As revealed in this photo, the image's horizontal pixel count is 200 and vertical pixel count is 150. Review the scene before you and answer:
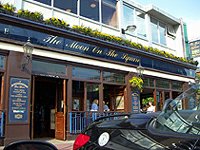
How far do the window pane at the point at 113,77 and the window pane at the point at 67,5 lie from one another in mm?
3193

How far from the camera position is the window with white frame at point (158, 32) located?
50.0ft

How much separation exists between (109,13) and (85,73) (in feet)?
12.9

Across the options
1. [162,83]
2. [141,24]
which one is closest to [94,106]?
[162,83]

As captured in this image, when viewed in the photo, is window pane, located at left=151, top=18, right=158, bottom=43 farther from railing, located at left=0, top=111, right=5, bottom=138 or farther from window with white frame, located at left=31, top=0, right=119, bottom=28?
railing, located at left=0, top=111, right=5, bottom=138

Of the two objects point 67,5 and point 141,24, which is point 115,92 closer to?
point 141,24

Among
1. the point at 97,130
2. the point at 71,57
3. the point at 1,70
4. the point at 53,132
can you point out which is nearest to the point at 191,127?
the point at 97,130

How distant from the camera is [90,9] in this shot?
39.1 ft

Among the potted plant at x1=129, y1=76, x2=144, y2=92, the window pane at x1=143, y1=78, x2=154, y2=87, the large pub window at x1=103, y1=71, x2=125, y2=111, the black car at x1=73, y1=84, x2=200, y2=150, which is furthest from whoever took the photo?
the window pane at x1=143, y1=78, x2=154, y2=87

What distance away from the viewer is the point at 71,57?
394 inches

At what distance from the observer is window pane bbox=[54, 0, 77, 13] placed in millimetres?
10695

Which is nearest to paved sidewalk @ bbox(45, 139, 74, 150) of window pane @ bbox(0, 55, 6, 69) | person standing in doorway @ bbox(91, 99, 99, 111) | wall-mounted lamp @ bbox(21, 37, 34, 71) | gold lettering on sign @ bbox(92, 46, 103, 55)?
person standing in doorway @ bbox(91, 99, 99, 111)

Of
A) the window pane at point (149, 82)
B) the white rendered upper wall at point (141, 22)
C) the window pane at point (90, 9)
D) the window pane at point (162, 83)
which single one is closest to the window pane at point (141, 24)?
the white rendered upper wall at point (141, 22)

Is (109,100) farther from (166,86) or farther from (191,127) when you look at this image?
(191,127)

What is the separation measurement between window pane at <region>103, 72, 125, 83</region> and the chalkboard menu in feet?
13.0
